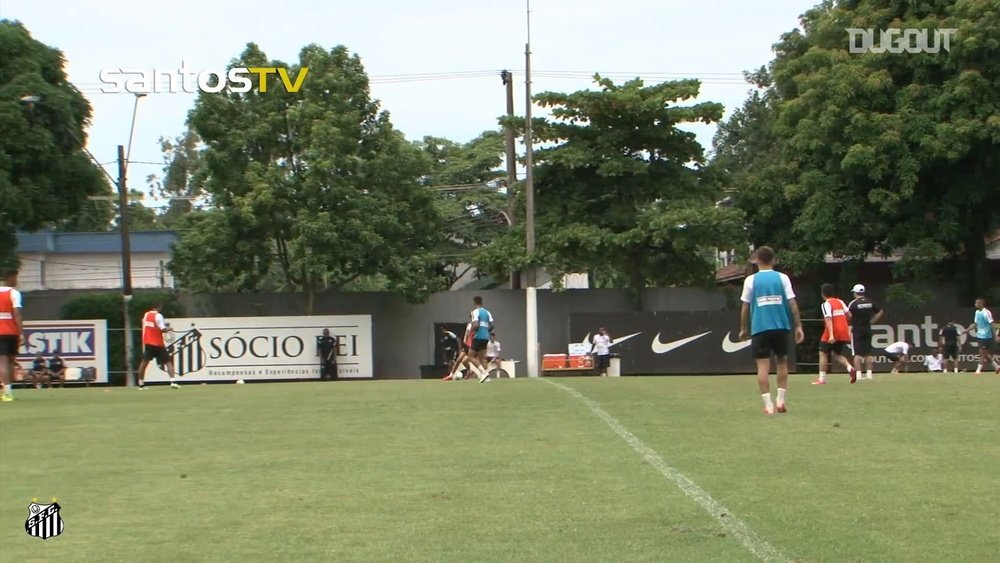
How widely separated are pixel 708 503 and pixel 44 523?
417 centimetres

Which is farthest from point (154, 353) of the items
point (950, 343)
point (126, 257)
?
point (950, 343)

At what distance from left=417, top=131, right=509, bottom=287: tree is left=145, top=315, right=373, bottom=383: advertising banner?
11303 millimetres

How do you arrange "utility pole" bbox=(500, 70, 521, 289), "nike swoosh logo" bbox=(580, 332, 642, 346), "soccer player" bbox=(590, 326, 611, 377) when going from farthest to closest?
"utility pole" bbox=(500, 70, 521, 289), "nike swoosh logo" bbox=(580, 332, 642, 346), "soccer player" bbox=(590, 326, 611, 377)

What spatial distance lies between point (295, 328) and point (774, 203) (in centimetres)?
1683

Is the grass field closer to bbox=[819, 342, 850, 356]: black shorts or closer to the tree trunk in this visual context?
bbox=[819, 342, 850, 356]: black shorts

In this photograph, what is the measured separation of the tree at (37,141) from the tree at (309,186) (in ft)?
12.7

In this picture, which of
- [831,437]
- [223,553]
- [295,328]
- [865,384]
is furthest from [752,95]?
[223,553]

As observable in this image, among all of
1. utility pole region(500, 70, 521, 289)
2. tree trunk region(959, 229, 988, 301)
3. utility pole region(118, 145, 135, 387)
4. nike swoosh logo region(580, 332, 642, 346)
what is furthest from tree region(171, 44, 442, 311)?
tree trunk region(959, 229, 988, 301)

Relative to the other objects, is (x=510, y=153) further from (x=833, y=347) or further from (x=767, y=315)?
(x=767, y=315)

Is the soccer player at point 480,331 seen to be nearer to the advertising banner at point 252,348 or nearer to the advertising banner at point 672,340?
the advertising banner at point 672,340

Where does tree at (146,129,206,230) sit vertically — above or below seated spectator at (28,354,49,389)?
above

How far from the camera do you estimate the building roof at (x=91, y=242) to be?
58.5 m

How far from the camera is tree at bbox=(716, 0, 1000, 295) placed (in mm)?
37750

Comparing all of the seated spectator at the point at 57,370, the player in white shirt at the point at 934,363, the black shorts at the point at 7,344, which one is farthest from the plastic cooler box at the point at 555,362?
the black shorts at the point at 7,344
